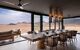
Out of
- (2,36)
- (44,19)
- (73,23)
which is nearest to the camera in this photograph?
(2,36)

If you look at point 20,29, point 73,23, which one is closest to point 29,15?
point 20,29

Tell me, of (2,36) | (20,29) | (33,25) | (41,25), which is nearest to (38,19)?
(41,25)

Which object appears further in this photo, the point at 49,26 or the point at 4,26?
the point at 49,26

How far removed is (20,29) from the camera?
28.9ft

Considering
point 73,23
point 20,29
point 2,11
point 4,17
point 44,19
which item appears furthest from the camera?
point 73,23

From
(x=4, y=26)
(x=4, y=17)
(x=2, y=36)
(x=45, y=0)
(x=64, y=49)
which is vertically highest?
(x=45, y=0)

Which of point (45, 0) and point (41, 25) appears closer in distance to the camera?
point (45, 0)

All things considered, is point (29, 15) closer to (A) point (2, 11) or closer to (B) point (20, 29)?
(B) point (20, 29)

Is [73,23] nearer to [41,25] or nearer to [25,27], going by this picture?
[41,25]

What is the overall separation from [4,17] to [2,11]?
0.60 metres

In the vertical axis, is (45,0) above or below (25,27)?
above

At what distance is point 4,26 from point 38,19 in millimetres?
4165

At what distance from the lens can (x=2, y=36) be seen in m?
6.13

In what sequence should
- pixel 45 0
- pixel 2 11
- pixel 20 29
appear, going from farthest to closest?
pixel 20 29, pixel 2 11, pixel 45 0
